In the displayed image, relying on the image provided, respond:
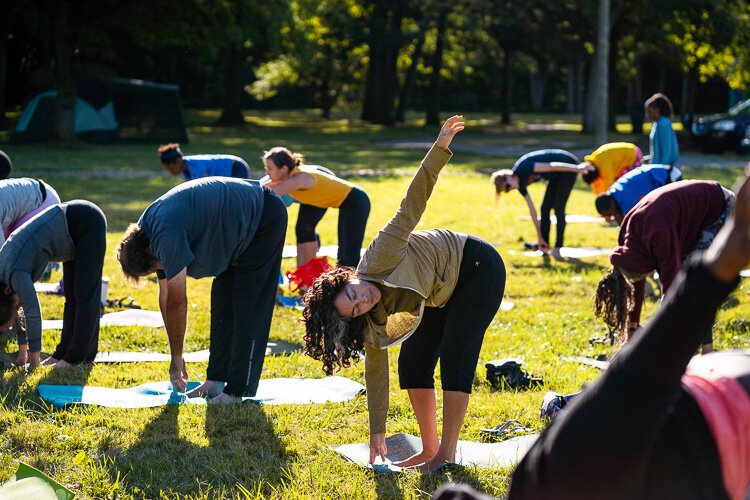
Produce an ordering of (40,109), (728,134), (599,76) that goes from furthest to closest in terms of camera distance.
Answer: (40,109) < (728,134) < (599,76)

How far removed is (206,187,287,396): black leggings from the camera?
18.3 ft

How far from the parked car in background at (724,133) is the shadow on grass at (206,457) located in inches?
888

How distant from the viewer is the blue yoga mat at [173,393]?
5.45m

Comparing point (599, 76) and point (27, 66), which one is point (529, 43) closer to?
point (599, 76)

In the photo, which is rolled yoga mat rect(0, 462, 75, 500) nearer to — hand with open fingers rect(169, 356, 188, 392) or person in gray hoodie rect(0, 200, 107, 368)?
hand with open fingers rect(169, 356, 188, 392)

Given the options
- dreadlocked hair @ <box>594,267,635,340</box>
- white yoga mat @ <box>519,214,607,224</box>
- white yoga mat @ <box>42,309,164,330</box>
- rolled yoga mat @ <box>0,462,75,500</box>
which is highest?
dreadlocked hair @ <box>594,267,635,340</box>

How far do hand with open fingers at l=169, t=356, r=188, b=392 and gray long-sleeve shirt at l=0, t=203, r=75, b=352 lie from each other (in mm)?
883

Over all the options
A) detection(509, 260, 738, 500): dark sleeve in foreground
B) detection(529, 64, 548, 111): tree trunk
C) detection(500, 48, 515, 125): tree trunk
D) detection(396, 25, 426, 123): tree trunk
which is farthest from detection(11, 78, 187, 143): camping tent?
detection(529, 64, 548, 111): tree trunk

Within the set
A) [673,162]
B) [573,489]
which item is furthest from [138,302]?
[573,489]

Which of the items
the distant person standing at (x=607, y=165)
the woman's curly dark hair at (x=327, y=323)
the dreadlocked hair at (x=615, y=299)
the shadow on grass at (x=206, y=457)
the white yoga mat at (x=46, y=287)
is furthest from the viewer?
the distant person standing at (x=607, y=165)

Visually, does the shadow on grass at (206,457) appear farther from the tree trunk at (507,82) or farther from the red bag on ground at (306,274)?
the tree trunk at (507,82)

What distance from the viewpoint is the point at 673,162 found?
418 inches

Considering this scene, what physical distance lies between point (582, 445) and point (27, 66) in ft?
122

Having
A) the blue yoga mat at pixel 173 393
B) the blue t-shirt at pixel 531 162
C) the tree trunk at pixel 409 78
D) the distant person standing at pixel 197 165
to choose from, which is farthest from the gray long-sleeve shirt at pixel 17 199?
the tree trunk at pixel 409 78
